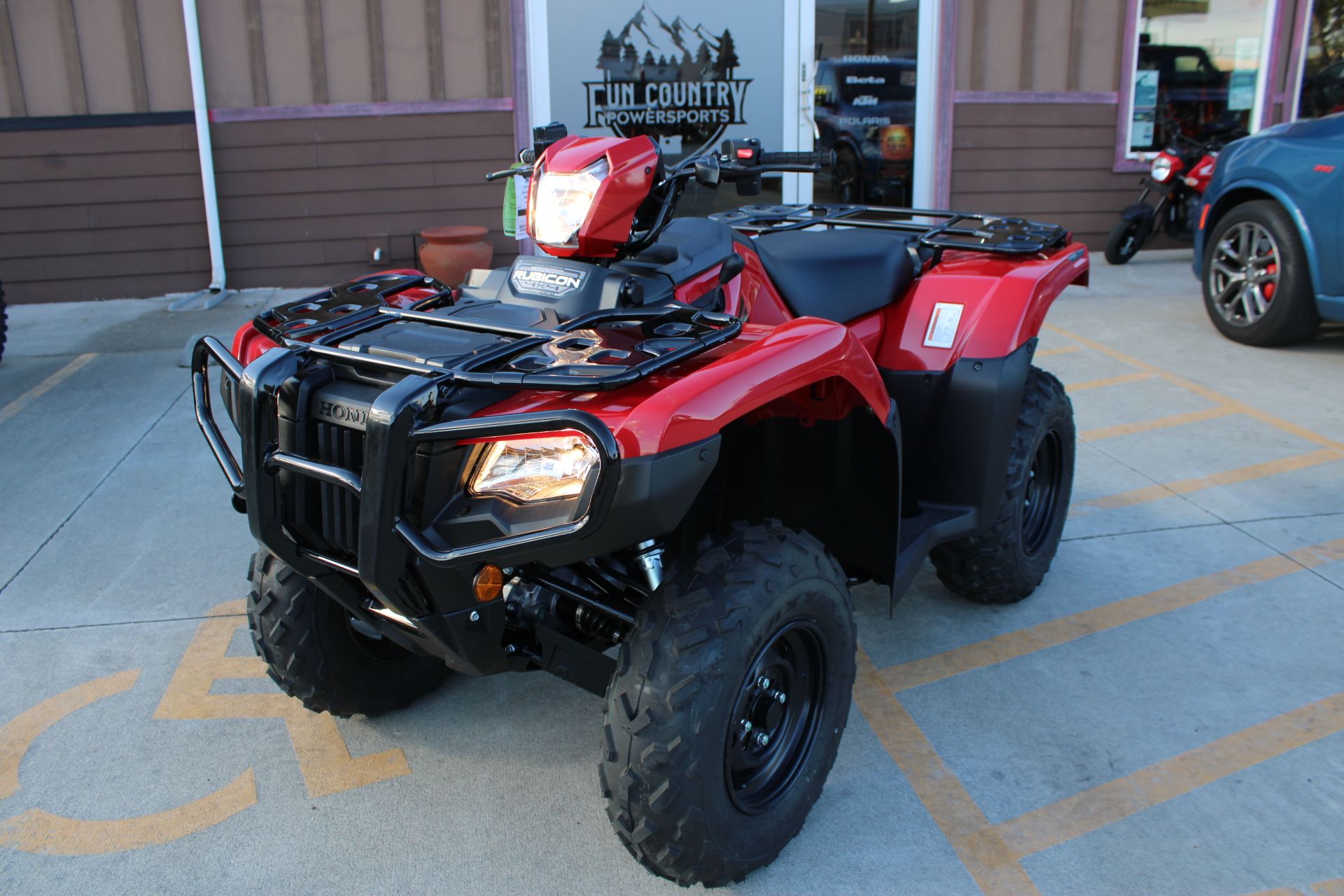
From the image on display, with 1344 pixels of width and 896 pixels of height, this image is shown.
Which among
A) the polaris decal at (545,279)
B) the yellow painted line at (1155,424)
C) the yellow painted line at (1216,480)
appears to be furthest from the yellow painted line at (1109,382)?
the polaris decal at (545,279)

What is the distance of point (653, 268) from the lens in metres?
2.64

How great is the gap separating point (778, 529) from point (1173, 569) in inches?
90.2

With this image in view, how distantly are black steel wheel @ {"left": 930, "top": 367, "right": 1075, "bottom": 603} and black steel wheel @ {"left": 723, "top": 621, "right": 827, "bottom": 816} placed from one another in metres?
0.99

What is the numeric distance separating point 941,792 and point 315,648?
1.65m

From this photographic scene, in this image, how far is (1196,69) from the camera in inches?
384

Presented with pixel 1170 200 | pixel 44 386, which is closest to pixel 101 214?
pixel 44 386

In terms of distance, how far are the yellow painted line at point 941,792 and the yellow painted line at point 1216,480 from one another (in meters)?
1.83

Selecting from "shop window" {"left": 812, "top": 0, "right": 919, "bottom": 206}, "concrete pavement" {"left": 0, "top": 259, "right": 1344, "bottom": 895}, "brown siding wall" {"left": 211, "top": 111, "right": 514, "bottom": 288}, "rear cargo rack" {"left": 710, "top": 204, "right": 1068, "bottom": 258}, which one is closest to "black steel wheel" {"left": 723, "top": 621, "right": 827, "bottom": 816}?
"concrete pavement" {"left": 0, "top": 259, "right": 1344, "bottom": 895}

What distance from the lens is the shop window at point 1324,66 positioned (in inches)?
391

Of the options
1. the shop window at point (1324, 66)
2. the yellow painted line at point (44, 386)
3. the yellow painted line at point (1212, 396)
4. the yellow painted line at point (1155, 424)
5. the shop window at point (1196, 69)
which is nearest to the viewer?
the yellow painted line at point (1212, 396)

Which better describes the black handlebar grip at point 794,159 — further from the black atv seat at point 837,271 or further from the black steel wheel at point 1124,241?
the black steel wheel at point 1124,241

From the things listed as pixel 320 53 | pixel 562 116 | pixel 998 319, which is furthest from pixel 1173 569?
pixel 320 53

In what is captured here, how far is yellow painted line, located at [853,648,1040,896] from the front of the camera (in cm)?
252

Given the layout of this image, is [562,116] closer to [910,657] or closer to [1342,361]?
[1342,361]
